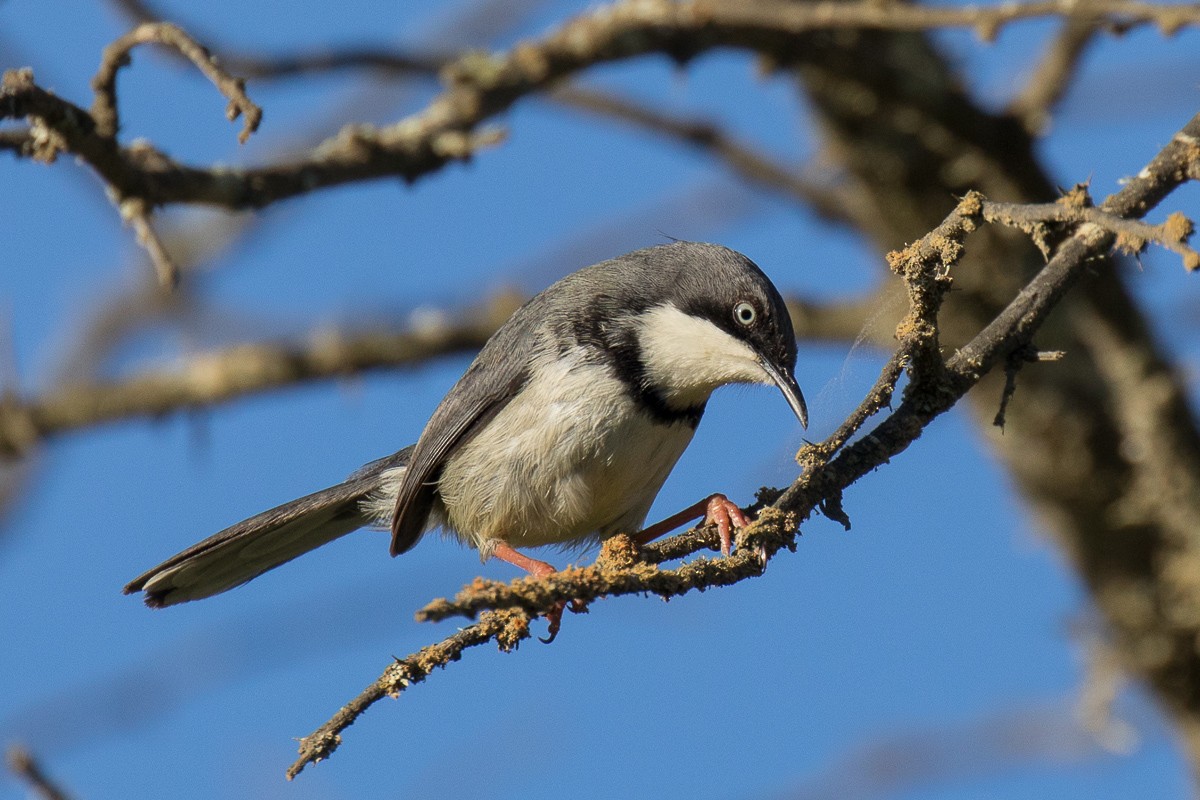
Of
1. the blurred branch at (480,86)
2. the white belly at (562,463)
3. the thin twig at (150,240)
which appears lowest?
the white belly at (562,463)

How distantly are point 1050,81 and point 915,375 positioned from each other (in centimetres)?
431

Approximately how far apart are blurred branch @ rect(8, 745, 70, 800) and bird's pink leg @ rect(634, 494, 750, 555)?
169cm

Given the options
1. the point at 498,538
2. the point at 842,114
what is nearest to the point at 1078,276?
the point at 498,538

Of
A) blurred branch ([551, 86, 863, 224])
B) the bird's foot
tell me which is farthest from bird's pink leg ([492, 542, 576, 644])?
blurred branch ([551, 86, 863, 224])

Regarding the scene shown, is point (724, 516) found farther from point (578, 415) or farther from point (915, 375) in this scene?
point (915, 375)

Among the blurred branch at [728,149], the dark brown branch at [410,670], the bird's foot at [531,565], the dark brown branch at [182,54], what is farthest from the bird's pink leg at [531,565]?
the blurred branch at [728,149]

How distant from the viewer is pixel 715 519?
14.7 feet

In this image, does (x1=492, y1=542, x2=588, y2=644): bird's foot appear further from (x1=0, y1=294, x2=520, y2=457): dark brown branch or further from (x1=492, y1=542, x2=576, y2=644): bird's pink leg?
(x1=0, y1=294, x2=520, y2=457): dark brown branch

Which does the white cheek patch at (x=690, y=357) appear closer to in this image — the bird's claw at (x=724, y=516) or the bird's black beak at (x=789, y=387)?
the bird's black beak at (x=789, y=387)

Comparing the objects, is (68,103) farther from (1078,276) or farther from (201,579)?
(1078,276)

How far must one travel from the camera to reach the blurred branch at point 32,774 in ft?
9.10

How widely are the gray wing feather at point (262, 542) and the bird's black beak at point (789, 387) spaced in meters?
1.88

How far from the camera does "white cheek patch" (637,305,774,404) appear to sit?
5117 millimetres

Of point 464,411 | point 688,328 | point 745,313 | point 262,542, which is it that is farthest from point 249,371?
point 745,313
